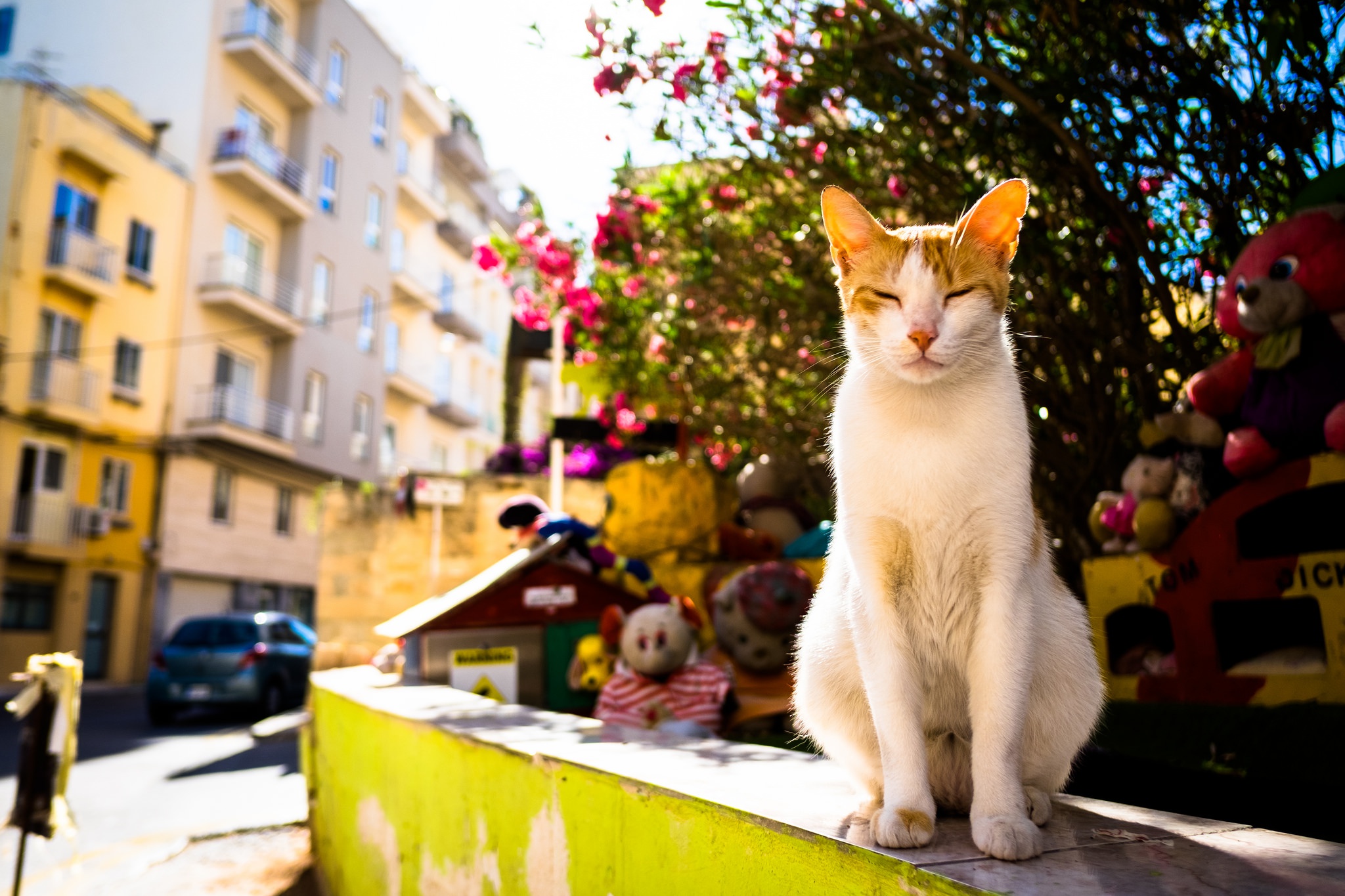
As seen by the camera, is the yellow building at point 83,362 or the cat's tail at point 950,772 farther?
the yellow building at point 83,362

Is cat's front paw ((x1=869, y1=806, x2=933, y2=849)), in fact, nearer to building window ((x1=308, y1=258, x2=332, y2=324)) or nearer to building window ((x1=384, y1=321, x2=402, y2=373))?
building window ((x1=308, y1=258, x2=332, y2=324))

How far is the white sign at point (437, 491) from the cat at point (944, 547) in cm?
855

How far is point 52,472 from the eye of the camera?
1909 centimetres

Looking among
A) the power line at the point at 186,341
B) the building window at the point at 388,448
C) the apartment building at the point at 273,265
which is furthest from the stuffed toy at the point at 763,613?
the building window at the point at 388,448

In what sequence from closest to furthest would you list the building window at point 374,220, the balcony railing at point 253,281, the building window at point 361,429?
the balcony railing at point 253,281 → the building window at point 361,429 → the building window at point 374,220

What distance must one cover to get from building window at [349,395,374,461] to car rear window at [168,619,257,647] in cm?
1396

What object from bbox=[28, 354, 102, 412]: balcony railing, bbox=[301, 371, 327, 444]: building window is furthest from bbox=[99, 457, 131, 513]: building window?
bbox=[301, 371, 327, 444]: building window

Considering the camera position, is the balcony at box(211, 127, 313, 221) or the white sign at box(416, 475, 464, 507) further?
the balcony at box(211, 127, 313, 221)

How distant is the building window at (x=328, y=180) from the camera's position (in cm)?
2546

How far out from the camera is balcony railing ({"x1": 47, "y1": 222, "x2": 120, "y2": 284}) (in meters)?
18.6

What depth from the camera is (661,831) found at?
1.78 m

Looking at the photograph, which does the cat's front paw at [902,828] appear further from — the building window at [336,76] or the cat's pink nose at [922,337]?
the building window at [336,76]

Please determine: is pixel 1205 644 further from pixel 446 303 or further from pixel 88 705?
pixel 446 303

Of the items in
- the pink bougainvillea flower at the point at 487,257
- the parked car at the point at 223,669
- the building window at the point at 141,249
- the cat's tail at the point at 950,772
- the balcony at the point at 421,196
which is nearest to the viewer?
the cat's tail at the point at 950,772
